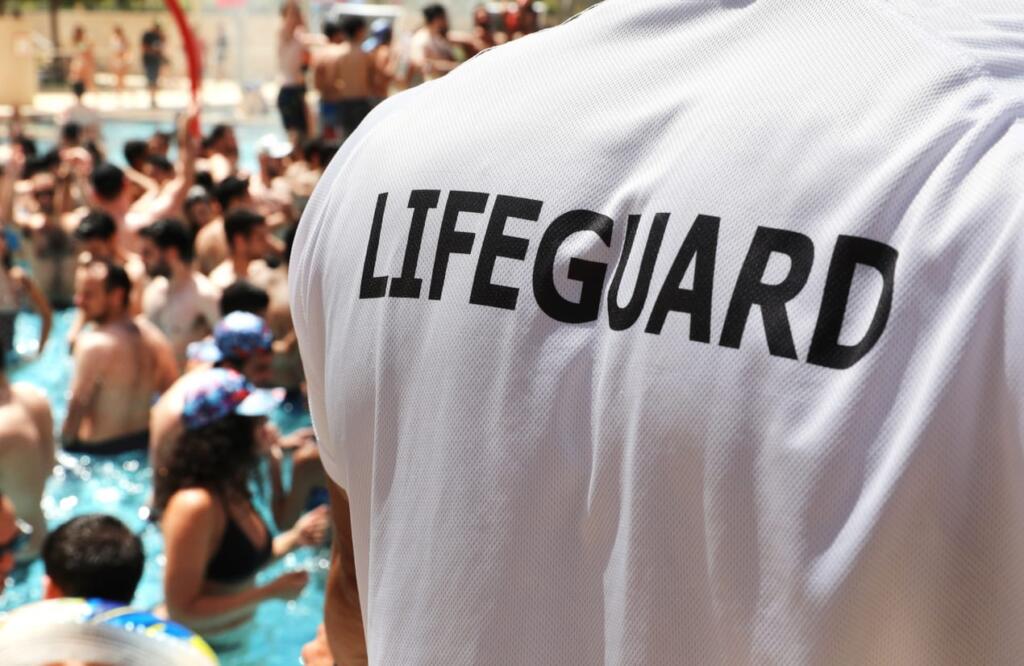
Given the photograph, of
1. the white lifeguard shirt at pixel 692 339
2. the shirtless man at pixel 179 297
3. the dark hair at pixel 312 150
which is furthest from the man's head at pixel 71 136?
the white lifeguard shirt at pixel 692 339

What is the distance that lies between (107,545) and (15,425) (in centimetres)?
219

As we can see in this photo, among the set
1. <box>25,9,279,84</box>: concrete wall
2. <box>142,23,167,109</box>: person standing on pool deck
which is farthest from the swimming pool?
<box>142,23,167,109</box>: person standing on pool deck

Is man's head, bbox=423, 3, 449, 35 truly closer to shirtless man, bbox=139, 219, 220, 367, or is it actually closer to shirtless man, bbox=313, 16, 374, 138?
shirtless man, bbox=313, 16, 374, 138

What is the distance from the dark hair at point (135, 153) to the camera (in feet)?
38.6

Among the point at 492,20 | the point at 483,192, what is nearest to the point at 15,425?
the point at 483,192

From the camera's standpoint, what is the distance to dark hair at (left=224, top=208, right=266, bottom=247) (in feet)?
24.7

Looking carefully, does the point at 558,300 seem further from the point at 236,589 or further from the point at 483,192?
the point at 236,589

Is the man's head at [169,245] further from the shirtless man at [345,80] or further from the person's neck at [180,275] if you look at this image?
the shirtless man at [345,80]

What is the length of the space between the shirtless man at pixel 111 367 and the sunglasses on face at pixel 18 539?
3.35ft

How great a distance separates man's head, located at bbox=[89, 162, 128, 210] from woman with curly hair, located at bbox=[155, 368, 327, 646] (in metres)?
4.79

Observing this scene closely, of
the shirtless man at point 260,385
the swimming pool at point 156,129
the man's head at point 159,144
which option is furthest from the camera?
the swimming pool at point 156,129

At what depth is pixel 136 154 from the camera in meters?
11.8

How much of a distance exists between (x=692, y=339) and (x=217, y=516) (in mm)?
3615

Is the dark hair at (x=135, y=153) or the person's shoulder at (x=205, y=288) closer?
the person's shoulder at (x=205, y=288)
